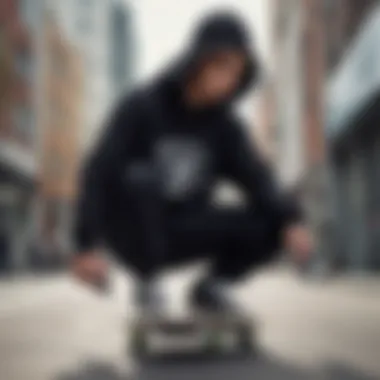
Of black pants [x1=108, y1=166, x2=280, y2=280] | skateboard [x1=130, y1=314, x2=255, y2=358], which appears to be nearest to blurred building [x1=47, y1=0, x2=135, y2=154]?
black pants [x1=108, y1=166, x2=280, y2=280]

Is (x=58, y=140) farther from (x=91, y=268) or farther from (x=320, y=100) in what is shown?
(x=320, y=100)

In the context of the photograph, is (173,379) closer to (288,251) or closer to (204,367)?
(204,367)

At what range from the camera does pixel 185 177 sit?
3.00 feet

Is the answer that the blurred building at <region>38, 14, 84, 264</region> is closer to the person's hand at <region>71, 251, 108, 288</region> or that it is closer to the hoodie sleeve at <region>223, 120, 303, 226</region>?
the person's hand at <region>71, 251, 108, 288</region>

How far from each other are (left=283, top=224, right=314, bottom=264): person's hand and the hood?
0.17m

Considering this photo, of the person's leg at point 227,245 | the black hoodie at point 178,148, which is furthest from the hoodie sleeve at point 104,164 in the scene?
the person's leg at point 227,245

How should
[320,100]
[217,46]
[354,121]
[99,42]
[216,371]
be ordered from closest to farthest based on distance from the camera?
[216,371] → [217,46] → [99,42] → [320,100] → [354,121]

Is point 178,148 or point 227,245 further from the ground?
point 178,148

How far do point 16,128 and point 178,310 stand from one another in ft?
1.08

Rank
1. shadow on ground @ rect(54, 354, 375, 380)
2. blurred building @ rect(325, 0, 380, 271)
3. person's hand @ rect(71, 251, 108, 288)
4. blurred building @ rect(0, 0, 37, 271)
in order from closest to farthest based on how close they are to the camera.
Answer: shadow on ground @ rect(54, 354, 375, 380)
person's hand @ rect(71, 251, 108, 288)
blurred building @ rect(0, 0, 37, 271)
blurred building @ rect(325, 0, 380, 271)

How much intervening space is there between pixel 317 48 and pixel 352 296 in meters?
0.44

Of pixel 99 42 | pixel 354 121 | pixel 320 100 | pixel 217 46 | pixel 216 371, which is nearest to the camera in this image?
pixel 216 371

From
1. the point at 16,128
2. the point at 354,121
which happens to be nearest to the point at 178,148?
the point at 16,128

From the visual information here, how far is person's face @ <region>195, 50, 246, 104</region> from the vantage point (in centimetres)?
89
